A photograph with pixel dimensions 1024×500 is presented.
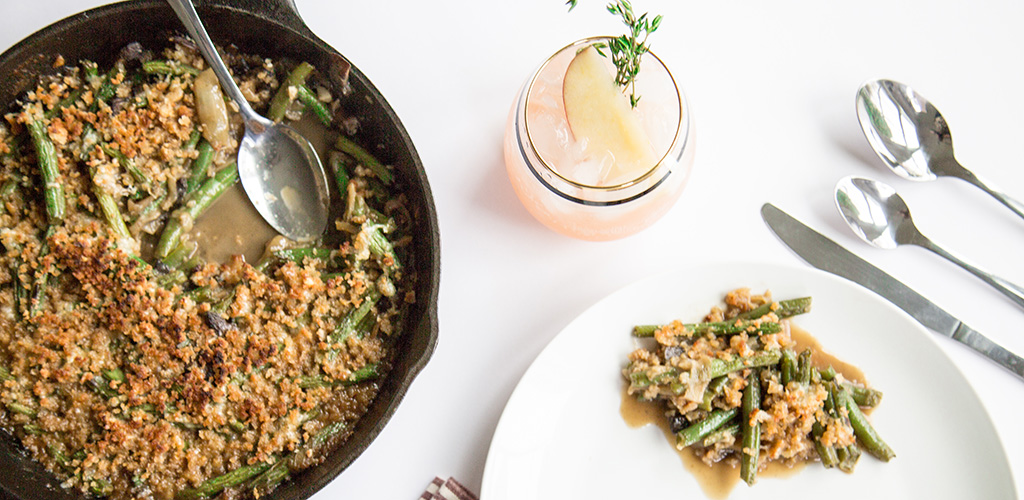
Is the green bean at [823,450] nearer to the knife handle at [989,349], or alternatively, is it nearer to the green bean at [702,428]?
the green bean at [702,428]

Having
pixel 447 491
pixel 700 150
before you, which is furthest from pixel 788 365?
pixel 447 491

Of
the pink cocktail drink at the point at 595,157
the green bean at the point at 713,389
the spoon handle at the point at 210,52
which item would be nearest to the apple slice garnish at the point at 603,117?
the pink cocktail drink at the point at 595,157

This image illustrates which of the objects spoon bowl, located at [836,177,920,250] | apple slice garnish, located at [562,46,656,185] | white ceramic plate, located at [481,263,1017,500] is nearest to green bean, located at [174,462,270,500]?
white ceramic plate, located at [481,263,1017,500]

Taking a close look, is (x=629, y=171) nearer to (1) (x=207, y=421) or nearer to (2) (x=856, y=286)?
(2) (x=856, y=286)

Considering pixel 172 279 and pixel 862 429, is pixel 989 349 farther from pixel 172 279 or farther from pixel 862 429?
pixel 172 279

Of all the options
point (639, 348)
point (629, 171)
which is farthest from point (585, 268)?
point (629, 171)

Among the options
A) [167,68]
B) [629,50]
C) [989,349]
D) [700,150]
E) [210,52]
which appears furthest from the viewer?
[700,150]
